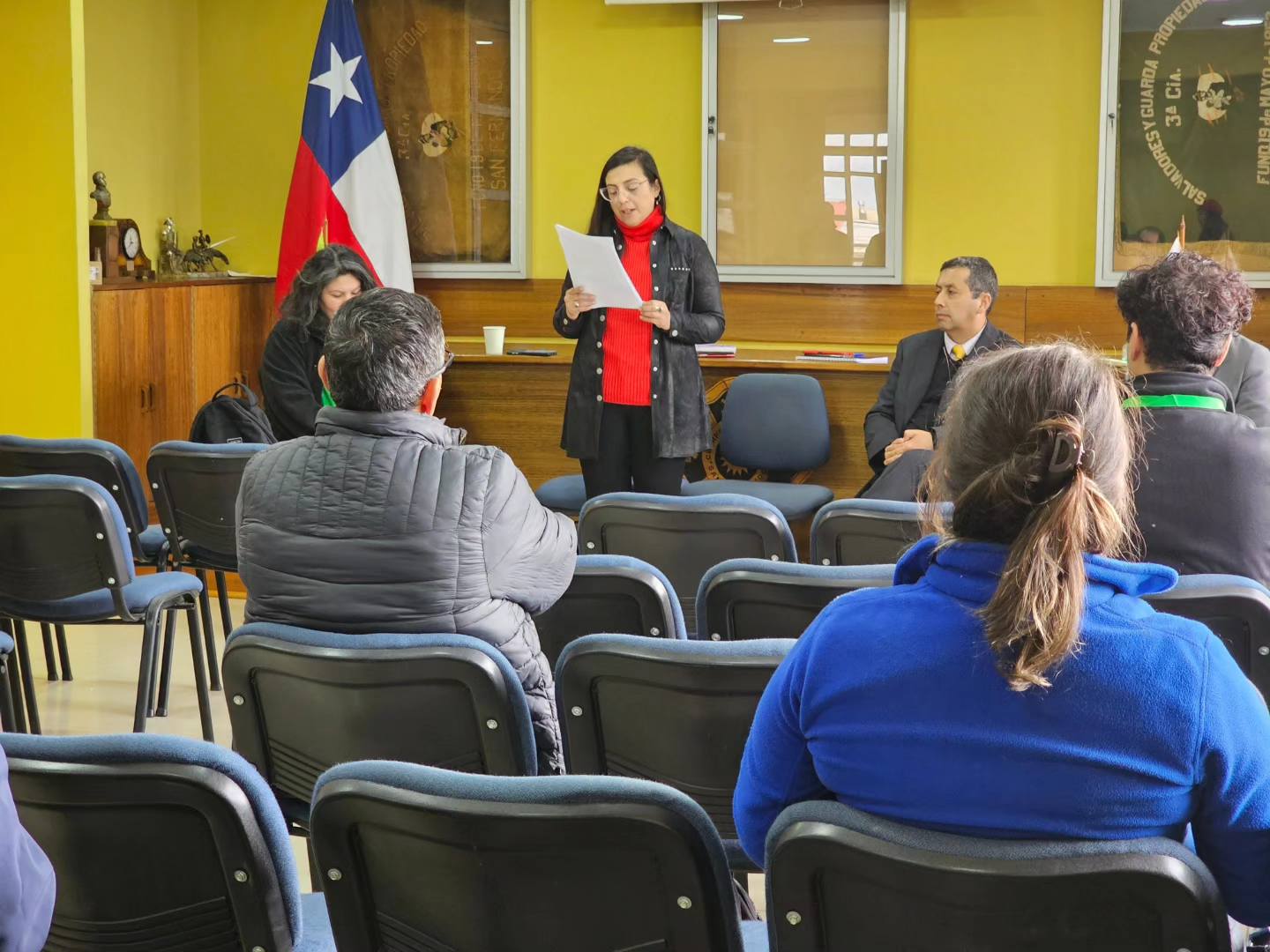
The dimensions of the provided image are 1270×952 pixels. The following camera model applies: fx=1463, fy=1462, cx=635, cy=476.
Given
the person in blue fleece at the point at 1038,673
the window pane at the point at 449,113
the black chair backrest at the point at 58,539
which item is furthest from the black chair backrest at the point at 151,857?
the window pane at the point at 449,113

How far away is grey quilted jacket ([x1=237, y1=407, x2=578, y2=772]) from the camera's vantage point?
225 centimetres

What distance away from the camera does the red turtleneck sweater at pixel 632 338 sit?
15.8 ft

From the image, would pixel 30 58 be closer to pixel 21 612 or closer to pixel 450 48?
pixel 450 48

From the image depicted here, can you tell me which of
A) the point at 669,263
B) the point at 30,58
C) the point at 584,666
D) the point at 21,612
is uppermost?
the point at 30,58

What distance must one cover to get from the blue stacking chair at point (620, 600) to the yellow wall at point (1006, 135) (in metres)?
4.36

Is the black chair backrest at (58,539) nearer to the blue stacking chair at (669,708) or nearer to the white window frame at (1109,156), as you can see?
the blue stacking chair at (669,708)

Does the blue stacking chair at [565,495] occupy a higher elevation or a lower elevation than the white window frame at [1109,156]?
lower

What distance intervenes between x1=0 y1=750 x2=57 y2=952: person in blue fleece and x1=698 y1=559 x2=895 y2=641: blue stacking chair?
131 centimetres

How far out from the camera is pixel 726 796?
6.67 ft

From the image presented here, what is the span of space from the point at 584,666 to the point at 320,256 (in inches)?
117

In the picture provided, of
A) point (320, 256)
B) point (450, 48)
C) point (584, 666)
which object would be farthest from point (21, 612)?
point (450, 48)

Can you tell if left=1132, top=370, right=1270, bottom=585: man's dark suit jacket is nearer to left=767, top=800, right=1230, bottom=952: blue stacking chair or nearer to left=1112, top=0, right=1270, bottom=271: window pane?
left=767, top=800, right=1230, bottom=952: blue stacking chair

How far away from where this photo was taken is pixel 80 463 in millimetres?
3980

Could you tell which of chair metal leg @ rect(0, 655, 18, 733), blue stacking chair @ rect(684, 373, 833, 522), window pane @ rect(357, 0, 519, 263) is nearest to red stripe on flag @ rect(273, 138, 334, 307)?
window pane @ rect(357, 0, 519, 263)
